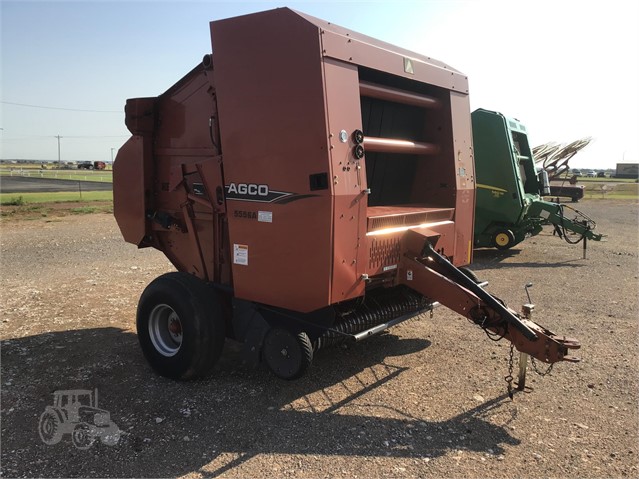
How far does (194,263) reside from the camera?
181 inches

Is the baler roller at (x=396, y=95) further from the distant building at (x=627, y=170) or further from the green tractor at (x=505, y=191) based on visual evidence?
the distant building at (x=627, y=170)

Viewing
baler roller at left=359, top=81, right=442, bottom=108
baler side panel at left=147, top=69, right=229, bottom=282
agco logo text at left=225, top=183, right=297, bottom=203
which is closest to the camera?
agco logo text at left=225, top=183, right=297, bottom=203

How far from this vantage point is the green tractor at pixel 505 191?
31.3ft

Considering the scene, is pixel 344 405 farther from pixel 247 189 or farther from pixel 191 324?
pixel 247 189

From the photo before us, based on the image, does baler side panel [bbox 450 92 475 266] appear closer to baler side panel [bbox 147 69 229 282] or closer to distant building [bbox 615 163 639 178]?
baler side panel [bbox 147 69 229 282]

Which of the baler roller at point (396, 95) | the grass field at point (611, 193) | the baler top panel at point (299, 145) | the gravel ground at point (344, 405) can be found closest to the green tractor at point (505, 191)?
the gravel ground at point (344, 405)

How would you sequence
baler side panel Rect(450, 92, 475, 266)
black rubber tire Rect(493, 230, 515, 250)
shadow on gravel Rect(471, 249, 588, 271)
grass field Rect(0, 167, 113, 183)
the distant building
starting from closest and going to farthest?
baler side panel Rect(450, 92, 475, 266)
shadow on gravel Rect(471, 249, 588, 271)
black rubber tire Rect(493, 230, 515, 250)
grass field Rect(0, 167, 113, 183)
the distant building

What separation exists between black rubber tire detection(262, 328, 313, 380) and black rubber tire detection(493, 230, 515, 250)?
7.77 metres

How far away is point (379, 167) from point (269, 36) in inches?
72.1

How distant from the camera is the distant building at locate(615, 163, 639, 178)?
267 ft

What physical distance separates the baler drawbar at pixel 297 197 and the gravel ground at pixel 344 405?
0.42 m

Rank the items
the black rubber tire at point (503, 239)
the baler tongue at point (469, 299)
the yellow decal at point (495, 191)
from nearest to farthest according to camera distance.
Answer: the baler tongue at point (469, 299) → the yellow decal at point (495, 191) → the black rubber tire at point (503, 239)

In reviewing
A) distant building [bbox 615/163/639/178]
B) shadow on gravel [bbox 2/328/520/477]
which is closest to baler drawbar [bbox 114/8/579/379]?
shadow on gravel [bbox 2/328/520/477]

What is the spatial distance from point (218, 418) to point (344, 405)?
973 mm
